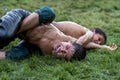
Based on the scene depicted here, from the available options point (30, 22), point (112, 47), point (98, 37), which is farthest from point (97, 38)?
point (30, 22)

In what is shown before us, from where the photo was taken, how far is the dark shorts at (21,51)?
541 cm

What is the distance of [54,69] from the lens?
16.6ft

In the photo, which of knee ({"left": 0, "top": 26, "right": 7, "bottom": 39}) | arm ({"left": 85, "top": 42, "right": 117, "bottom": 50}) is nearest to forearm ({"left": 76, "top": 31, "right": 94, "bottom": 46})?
arm ({"left": 85, "top": 42, "right": 117, "bottom": 50})

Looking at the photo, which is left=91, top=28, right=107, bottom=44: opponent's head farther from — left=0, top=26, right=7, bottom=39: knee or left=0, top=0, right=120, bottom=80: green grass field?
left=0, top=26, right=7, bottom=39: knee

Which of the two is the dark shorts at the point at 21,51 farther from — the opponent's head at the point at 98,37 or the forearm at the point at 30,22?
the opponent's head at the point at 98,37

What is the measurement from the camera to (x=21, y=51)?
5.54 meters

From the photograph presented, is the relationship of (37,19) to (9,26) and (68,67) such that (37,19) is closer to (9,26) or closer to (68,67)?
(9,26)

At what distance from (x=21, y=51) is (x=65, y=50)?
712 mm

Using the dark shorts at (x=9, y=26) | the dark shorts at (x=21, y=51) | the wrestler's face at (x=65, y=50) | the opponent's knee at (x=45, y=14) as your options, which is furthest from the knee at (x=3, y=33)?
the wrestler's face at (x=65, y=50)

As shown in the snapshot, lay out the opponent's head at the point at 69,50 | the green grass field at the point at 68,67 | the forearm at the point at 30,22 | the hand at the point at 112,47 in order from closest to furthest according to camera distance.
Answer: the green grass field at the point at 68,67
the opponent's head at the point at 69,50
the forearm at the point at 30,22
the hand at the point at 112,47

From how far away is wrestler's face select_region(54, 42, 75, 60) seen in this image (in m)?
5.21

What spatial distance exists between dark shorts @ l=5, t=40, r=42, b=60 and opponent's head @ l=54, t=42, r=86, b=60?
0.49m

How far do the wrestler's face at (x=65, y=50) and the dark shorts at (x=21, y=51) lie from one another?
0.48 m

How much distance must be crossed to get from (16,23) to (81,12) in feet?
13.1
